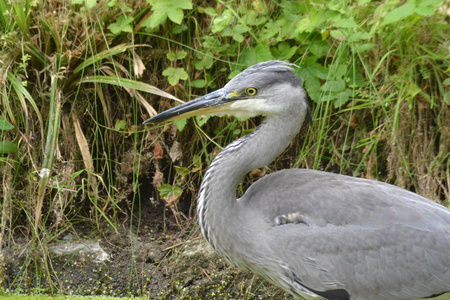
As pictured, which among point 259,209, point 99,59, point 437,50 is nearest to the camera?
point 259,209

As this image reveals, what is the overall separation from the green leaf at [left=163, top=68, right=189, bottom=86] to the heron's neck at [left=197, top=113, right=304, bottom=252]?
0.90 m

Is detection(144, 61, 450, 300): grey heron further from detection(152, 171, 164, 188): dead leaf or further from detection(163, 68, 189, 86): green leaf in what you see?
detection(152, 171, 164, 188): dead leaf

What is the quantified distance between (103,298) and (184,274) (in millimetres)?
503

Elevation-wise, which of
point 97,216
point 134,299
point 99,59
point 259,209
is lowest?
point 134,299

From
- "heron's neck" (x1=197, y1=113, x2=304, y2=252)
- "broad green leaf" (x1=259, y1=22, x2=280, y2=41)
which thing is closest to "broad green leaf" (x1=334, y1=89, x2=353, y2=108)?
"broad green leaf" (x1=259, y1=22, x2=280, y2=41)

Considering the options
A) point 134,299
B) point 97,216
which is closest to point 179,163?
point 97,216

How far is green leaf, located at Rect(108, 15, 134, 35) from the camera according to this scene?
168 inches

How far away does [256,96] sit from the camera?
3430 millimetres

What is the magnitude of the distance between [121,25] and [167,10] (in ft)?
1.31

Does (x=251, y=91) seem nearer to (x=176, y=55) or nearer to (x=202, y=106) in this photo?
(x=202, y=106)

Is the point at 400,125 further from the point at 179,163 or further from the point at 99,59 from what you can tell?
the point at 99,59

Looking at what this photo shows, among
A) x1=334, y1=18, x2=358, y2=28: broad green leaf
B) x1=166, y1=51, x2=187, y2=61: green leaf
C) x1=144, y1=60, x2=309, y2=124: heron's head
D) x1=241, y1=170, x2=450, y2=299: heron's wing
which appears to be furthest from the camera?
x1=166, y1=51, x2=187, y2=61: green leaf

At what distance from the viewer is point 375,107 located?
13.7 ft

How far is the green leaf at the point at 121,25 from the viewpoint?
427 cm
